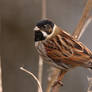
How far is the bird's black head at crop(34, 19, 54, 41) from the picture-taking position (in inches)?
88.7

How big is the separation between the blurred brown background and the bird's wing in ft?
5.34

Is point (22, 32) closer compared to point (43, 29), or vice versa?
point (43, 29)

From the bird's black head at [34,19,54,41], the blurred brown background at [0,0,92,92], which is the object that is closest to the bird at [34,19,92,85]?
the bird's black head at [34,19,54,41]

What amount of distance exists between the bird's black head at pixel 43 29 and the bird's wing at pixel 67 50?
52 mm

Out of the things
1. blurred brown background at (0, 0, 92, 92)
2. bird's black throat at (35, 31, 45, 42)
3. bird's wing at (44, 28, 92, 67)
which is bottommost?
blurred brown background at (0, 0, 92, 92)

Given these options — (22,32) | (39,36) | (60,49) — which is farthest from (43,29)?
(22,32)

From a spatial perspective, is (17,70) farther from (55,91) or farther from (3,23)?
(55,91)

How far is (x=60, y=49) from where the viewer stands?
2348 millimetres

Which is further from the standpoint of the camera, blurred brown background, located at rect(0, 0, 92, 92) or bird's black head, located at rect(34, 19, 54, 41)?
blurred brown background, located at rect(0, 0, 92, 92)

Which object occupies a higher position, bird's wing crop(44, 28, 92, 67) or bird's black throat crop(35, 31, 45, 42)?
bird's black throat crop(35, 31, 45, 42)

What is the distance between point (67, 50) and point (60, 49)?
0.15 ft

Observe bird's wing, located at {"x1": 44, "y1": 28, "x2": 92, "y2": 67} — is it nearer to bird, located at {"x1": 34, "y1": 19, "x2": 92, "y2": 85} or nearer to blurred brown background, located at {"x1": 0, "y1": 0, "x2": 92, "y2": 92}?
bird, located at {"x1": 34, "y1": 19, "x2": 92, "y2": 85}

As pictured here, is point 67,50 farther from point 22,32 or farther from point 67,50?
point 22,32

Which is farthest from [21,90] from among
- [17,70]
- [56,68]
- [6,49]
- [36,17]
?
[56,68]
